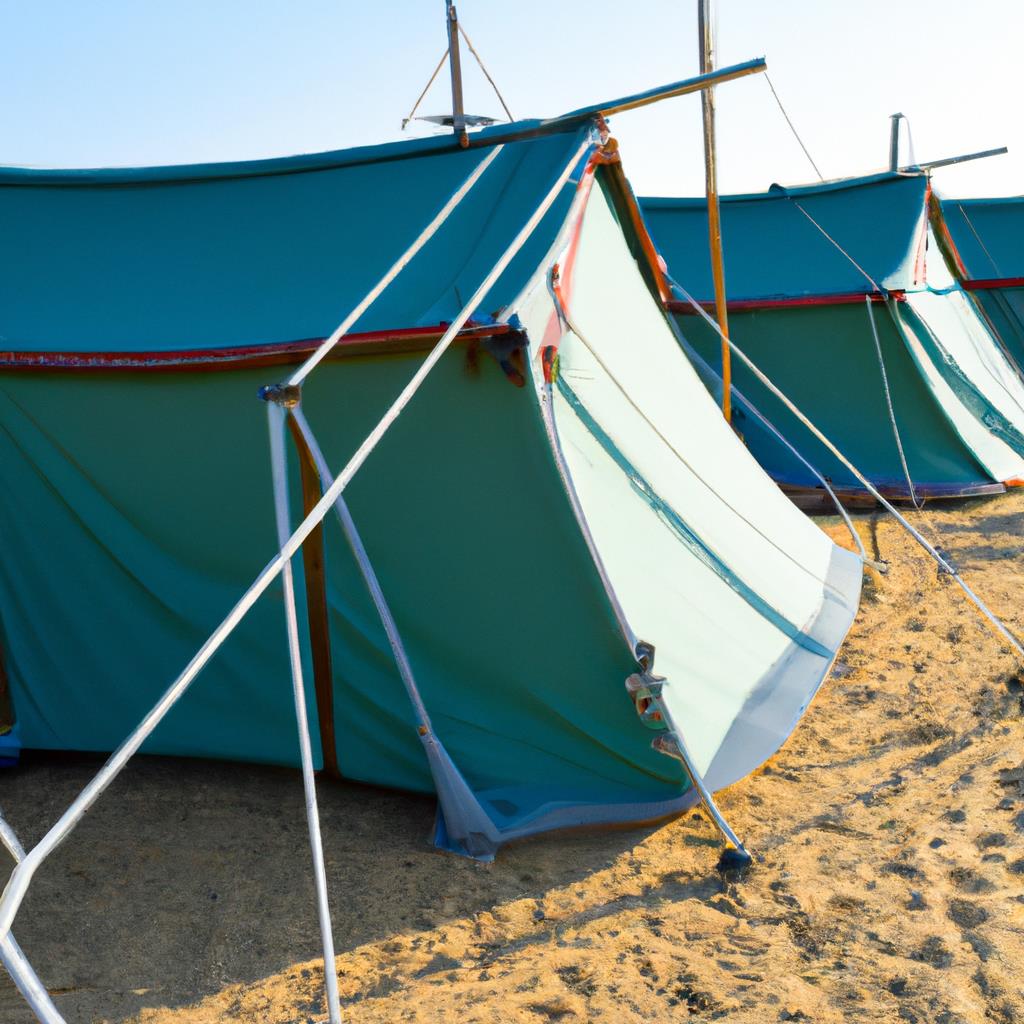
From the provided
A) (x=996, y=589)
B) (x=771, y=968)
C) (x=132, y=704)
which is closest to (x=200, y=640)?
(x=132, y=704)

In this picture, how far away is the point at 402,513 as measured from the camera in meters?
3.63

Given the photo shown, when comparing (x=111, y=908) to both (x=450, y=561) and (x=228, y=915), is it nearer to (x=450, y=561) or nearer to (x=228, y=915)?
(x=228, y=915)

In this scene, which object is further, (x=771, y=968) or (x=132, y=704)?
(x=132, y=704)

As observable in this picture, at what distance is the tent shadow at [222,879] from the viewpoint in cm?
295

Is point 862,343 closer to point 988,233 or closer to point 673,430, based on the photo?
point 673,430

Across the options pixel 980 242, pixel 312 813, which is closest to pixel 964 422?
pixel 980 242

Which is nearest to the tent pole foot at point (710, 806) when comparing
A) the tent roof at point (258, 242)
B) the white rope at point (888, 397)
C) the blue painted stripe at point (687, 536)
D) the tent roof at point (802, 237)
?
the blue painted stripe at point (687, 536)

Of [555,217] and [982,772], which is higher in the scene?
[555,217]

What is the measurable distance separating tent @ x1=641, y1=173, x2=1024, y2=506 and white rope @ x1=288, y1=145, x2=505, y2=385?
152 inches

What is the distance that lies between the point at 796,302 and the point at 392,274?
6150 mm

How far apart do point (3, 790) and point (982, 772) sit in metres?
3.51

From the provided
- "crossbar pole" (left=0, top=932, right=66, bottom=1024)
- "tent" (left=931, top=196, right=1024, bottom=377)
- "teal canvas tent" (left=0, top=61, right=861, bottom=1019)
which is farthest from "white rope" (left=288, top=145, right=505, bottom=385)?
"tent" (left=931, top=196, right=1024, bottom=377)

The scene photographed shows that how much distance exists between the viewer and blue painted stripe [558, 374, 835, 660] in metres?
3.81

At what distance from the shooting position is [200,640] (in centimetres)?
Result: 393
